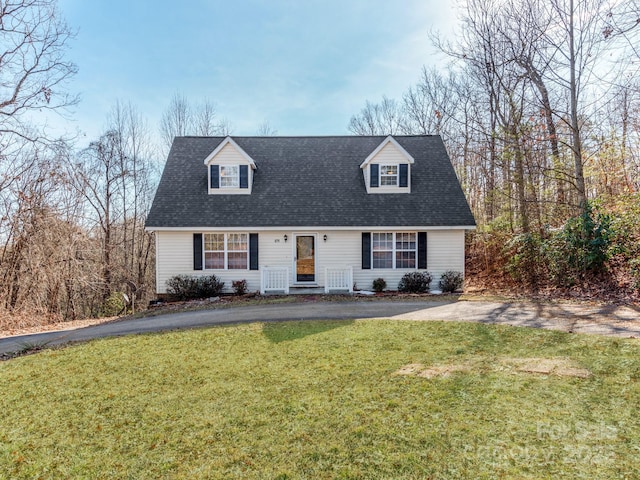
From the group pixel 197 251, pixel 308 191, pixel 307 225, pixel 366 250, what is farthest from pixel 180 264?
pixel 366 250

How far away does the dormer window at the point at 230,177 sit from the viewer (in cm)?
1570

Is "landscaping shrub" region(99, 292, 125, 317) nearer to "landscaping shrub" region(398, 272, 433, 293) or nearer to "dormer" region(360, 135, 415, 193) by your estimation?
"dormer" region(360, 135, 415, 193)

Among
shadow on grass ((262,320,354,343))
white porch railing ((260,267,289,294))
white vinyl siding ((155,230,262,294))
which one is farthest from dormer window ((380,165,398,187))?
shadow on grass ((262,320,354,343))

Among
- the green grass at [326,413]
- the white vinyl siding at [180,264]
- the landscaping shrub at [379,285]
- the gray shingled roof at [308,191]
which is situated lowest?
the green grass at [326,413]

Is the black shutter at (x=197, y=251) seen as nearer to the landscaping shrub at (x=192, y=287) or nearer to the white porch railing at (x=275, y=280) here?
the landscaping shrub at (x=192, y=287)

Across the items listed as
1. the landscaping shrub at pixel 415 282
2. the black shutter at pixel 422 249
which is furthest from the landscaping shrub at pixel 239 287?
the black shutter at pixel 422 249

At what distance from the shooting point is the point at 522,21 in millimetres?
14031

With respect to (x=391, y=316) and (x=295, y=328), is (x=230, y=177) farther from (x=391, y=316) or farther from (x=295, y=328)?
(x=391, y=316)

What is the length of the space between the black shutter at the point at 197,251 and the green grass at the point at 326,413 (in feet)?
25.1

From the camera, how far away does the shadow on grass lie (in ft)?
24.9

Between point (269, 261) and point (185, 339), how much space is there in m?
7.16

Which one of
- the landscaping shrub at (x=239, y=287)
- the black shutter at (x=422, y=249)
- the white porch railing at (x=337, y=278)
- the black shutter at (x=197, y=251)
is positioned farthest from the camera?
the black shutter at (x=422, y=249)

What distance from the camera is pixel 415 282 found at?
563 inches

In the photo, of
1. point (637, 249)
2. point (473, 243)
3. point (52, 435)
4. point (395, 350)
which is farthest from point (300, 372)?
point (473, 243)
